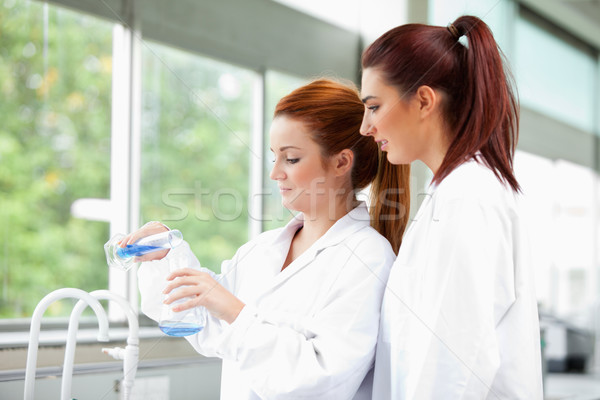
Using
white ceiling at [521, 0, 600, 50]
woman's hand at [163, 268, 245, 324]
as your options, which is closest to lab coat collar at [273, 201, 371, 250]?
woman's hand at [163, 268, 245, 324]

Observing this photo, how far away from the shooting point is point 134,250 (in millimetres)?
1186

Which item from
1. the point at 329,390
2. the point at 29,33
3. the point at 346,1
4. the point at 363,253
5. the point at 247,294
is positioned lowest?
the point at 329,390

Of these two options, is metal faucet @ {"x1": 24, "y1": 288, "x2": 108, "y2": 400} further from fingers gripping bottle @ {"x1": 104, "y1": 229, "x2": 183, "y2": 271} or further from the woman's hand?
the woman's hand

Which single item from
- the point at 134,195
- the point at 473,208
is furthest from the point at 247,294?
the point at 134,195

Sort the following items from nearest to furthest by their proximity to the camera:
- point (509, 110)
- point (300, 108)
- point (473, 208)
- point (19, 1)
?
point (473, 208)
point (509, 110)
point (300, 108)
point (19, 1)

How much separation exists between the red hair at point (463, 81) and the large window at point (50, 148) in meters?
1.38

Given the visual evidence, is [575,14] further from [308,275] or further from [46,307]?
[46,307]

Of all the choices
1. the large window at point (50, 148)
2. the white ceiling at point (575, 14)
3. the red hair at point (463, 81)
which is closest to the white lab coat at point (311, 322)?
the red hair at point (463, 81)

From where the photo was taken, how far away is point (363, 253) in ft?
3.61

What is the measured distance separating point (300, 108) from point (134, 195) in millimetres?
1157

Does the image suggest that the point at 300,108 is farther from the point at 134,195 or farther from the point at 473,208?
the point at 134,195

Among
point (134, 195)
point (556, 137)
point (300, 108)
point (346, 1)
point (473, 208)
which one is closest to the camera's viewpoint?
point (473, 208)

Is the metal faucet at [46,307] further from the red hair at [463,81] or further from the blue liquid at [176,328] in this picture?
the red hair at [463,81]

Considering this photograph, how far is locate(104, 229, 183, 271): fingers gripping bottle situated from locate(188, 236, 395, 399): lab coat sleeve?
0.90ft
